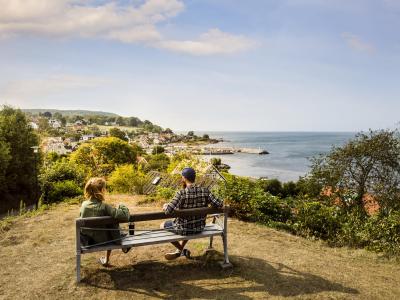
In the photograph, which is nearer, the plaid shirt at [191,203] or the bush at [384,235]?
the plaid shirt at [191,203]

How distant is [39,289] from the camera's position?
5.06m

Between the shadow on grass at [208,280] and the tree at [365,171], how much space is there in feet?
40.3

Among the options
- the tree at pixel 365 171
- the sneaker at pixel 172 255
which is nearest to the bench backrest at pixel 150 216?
the sneaker at pixel 172 255

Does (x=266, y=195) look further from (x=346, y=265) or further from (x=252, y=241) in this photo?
(x=346, y=265)

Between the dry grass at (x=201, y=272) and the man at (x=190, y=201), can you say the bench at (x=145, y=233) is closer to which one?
the man at (x=190, y=201)

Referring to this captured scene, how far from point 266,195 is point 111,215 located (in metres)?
5.75

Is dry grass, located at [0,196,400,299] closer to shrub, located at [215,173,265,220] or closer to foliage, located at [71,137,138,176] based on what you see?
shrub, located at [215,173,265,220]

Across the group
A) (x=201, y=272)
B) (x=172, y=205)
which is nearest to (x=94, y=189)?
(x=172, y=205)

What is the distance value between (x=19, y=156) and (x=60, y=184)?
712 inches

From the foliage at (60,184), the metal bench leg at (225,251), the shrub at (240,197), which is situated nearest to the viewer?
the metal bench leg at (225,251)

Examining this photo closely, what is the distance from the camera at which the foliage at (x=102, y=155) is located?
46.9 metres

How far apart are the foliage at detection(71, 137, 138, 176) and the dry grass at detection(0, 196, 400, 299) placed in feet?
128

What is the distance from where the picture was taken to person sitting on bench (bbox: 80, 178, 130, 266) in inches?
205

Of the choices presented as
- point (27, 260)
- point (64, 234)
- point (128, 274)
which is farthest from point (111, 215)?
point (64, 234)
